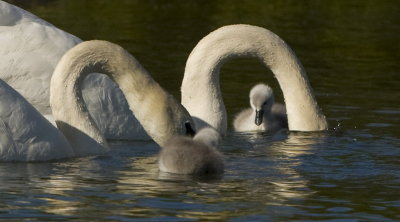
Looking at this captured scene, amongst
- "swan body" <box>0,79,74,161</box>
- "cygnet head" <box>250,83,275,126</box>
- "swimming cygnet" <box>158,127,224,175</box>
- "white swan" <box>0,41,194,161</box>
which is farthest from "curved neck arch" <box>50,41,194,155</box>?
"cygnet head" <box>250,83,275,126</box>

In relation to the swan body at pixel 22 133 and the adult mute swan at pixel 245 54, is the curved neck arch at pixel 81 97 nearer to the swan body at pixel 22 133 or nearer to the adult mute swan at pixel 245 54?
the swan body at pixel 22 133

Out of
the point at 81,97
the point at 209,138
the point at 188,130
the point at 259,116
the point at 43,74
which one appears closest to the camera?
the point at 209,138

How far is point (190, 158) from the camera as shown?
7707 mm

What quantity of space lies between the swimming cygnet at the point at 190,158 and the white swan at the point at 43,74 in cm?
205

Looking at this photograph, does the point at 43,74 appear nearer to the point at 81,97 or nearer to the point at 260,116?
the point at 81,97

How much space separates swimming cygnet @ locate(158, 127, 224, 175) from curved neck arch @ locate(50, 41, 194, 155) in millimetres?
799

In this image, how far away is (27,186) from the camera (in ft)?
23.7

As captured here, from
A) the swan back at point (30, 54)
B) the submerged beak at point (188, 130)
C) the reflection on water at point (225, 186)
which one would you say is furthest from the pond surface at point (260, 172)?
the swan back at point (30, 54)

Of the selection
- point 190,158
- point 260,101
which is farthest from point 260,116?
point 190,158

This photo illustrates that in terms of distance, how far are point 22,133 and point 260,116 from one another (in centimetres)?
362

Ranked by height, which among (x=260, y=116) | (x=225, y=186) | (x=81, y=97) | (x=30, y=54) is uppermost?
(x=30, y=54)

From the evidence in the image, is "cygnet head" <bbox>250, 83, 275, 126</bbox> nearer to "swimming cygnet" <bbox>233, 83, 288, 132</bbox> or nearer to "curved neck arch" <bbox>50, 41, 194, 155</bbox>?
Result: "swimming cygnet" <bbox>233, 83, 288, 132</bbox>

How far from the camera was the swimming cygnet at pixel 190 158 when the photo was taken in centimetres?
771

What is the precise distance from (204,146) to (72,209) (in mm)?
1655
